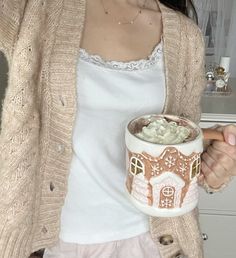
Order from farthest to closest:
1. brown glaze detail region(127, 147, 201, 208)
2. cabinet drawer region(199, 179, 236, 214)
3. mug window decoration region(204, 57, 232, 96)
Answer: mug window decoration region(204, 57, 232, 96) < cabinet drawer region(199, 179, 236, 214) < brown glaze detail region(127, 147, 201, 208)

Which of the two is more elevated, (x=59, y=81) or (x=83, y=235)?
(x=59, y=81)

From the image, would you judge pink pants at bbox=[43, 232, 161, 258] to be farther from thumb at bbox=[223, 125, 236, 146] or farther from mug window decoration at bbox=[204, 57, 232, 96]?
mug window decoration at bbox=[204, 57, 232, 96]

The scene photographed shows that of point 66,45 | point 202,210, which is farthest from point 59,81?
point 202,210

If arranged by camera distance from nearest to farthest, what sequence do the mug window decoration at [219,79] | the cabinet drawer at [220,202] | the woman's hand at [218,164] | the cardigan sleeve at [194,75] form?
the woman's hand at [218,164]
the cardigan sleeve at [194,75]
the cabinet drawer at [220,202]
the mug window decoration at [219,79]

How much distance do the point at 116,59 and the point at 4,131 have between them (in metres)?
0.23

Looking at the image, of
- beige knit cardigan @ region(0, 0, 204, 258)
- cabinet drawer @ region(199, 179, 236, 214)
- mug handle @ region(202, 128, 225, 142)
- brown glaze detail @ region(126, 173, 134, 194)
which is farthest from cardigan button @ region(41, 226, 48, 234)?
cabinet drawer @ region(199, 179, 236, 214)

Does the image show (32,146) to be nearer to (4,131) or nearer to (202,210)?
(4,131)

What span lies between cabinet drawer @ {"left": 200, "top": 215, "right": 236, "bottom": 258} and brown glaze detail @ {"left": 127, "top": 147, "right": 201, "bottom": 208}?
32.9 inches

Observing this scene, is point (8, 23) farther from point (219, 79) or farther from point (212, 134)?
point (219, 79)

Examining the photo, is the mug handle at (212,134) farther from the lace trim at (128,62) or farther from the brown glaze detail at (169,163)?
A: the lace trim at (128,62)

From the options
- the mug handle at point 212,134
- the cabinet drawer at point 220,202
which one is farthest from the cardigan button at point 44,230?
the cabinet drawer at point 220,202

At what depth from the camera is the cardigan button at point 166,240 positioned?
76 cm

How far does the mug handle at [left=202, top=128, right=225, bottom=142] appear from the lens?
0.62 metres

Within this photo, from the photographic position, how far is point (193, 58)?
81 cm
